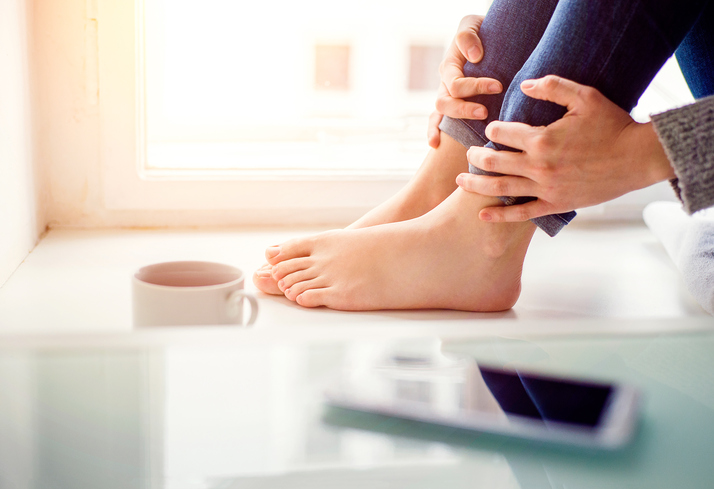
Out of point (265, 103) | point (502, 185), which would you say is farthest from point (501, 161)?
point (265, 103)

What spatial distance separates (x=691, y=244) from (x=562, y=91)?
47cm

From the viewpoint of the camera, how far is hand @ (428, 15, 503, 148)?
2.61 ft

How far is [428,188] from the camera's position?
36.6 inches

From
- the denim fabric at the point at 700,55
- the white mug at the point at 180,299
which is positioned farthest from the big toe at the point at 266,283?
the denim fabric at the point at 700,55

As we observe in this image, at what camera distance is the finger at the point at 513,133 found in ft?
2.18

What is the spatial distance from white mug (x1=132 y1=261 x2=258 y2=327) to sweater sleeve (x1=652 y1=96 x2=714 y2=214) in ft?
1.40

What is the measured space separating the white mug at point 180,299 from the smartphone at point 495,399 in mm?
228

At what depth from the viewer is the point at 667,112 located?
1.97ft

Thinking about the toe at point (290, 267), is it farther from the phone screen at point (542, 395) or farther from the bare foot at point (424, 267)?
the phone screen at point (542, 395)

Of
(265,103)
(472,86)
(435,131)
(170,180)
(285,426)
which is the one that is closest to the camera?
(285,426)

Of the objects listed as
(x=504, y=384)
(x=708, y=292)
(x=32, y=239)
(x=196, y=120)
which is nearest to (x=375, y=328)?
(x=504, y=384)

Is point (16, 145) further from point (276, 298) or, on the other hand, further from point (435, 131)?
point (435, 131)

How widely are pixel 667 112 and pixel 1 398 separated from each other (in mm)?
595

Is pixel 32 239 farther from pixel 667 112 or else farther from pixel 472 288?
pixel 667 112
